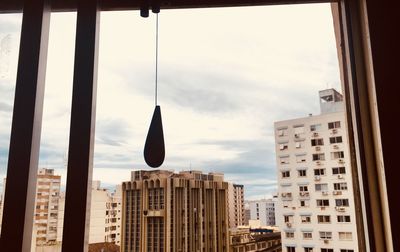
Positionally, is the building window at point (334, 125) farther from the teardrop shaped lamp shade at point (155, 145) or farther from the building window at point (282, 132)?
the teardrop shaped lamp shade at point (155, 145)

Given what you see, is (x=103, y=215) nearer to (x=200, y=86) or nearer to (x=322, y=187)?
(x=200, y=86)

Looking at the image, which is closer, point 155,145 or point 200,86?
point 155,145

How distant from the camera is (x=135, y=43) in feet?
4.71

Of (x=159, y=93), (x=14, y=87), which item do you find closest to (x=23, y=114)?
(x=14, y=87)

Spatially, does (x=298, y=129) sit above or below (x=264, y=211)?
above

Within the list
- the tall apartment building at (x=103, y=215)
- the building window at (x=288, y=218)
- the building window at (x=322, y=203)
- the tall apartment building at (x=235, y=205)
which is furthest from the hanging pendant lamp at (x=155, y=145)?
the building window at (x=322, y=203)

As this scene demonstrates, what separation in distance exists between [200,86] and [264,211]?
587 mm

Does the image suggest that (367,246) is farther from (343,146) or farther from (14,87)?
(14,87)

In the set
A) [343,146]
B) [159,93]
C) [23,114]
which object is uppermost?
[159,93]

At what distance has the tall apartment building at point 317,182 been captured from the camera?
1.21 m

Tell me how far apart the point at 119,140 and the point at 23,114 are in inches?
14.7

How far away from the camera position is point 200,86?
4.54 feet

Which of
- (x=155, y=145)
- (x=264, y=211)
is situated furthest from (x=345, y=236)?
(x=155, y=145)

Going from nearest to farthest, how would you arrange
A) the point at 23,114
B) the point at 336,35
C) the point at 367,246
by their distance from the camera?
the point at 367,246 < the point at 23,114 < the point at 336,35
